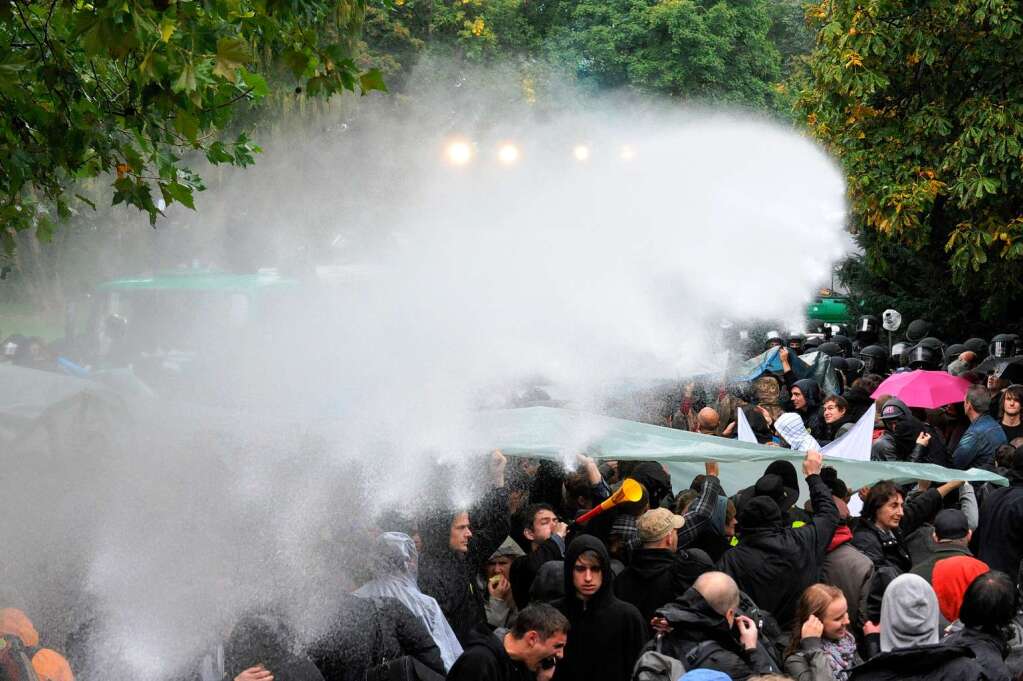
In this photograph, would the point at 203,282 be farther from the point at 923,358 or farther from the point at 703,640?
the point at 703,640

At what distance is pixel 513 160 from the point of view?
1919 centimetres

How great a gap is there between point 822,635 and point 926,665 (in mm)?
795

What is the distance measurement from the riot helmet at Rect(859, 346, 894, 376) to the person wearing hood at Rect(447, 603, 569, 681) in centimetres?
1173

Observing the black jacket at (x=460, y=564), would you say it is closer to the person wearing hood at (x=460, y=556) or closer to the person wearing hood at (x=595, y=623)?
the person wearing hood at (x=460, y=556)

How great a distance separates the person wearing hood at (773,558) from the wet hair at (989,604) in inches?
42.0

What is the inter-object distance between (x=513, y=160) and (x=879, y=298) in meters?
6.54

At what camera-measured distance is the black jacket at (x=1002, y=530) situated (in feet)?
25.2

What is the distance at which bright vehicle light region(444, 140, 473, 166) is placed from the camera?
812 inches

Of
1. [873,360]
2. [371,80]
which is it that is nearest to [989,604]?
[371,80]

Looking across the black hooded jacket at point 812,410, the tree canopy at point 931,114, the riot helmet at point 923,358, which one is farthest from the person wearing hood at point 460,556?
the riot helmet at point 923,358

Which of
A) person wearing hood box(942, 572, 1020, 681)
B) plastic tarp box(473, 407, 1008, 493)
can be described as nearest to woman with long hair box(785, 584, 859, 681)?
person wearing hood box(942, 572, 1020, 681)

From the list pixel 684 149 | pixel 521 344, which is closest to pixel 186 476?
pixel 521 344

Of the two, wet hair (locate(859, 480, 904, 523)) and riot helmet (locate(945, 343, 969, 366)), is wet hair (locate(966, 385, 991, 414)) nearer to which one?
wet hair (locate(859, 480, 904, 523))

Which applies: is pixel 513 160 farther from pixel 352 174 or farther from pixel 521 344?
pixel 521 344
